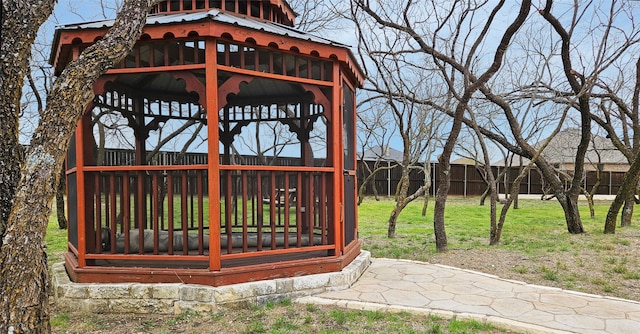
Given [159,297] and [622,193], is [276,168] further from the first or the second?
[622,193]

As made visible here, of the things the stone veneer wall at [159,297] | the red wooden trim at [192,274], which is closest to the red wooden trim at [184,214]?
the red wooden trim at [192,274]

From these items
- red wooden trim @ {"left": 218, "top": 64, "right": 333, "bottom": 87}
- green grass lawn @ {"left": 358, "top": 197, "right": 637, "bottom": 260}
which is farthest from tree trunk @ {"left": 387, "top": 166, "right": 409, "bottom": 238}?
red wooden trim @ {"left": 218, "top": 64, "right": 333, "bottom": 87}

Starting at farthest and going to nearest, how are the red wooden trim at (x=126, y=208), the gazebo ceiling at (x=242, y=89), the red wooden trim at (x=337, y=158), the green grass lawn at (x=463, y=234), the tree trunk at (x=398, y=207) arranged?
the tree trunk at (x=398, y=207), the green grass lawn at (x=463, y=234), the gazebo ceiling at (x=242, y=89), the red wooden trim at (x=337, y=158), the red wooden trim at (x=126, y=208)

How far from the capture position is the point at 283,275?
13.7 feet

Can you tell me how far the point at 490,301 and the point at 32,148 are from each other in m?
3.81

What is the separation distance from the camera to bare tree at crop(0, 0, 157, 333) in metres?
2.28

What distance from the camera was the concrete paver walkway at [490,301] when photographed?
3.39m

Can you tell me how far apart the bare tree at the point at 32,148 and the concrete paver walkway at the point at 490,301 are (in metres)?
2.31

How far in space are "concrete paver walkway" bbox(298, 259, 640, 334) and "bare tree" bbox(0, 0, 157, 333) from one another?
2.31 metres

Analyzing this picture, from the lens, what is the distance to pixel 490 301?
3.94 meters

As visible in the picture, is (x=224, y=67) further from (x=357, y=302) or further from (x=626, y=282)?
(x=626, y=282)

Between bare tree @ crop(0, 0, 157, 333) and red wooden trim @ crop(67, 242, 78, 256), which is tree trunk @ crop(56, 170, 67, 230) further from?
bare tree @ crop(0, 0, 157, 333)

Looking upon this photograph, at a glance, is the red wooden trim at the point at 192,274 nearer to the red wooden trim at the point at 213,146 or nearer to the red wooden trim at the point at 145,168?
the red wooden trim at the point at 213,146

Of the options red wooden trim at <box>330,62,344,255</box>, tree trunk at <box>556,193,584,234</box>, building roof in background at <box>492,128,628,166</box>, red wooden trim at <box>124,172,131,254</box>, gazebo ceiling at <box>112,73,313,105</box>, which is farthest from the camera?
building roof in background at <box>492,128,628,166</box>
